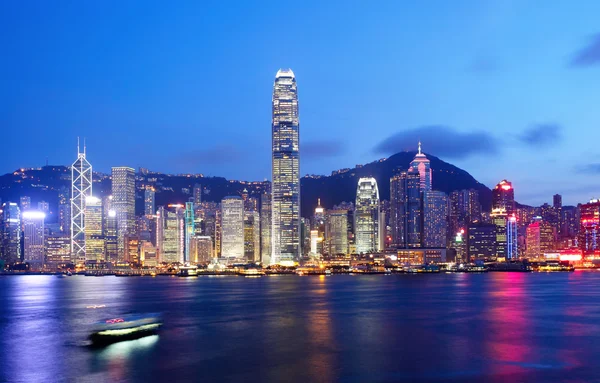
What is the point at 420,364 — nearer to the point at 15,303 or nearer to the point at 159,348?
the point at 159,348

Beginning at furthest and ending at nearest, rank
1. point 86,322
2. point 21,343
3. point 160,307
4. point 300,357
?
point 160,307
point 86,322
point 21,343
point 300,357

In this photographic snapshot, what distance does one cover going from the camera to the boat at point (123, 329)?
4662 centimetres

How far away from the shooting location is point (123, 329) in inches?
1898

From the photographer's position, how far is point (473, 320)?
61.9 m

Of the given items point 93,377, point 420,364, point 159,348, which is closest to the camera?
point 93,377

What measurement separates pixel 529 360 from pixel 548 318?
26.0 m

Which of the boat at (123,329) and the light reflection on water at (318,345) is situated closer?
the light reflection on water at (318,345)

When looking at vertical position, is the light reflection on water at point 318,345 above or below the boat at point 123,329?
below

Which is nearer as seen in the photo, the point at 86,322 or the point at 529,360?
the point at 529,360

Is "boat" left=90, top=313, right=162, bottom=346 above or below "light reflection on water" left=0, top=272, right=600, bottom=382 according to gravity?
above

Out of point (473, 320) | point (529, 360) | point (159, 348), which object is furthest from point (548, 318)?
point (159, 348)

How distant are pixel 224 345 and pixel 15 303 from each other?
55.0m

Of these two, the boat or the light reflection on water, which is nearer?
the light reflection on water

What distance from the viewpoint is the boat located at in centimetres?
4662
